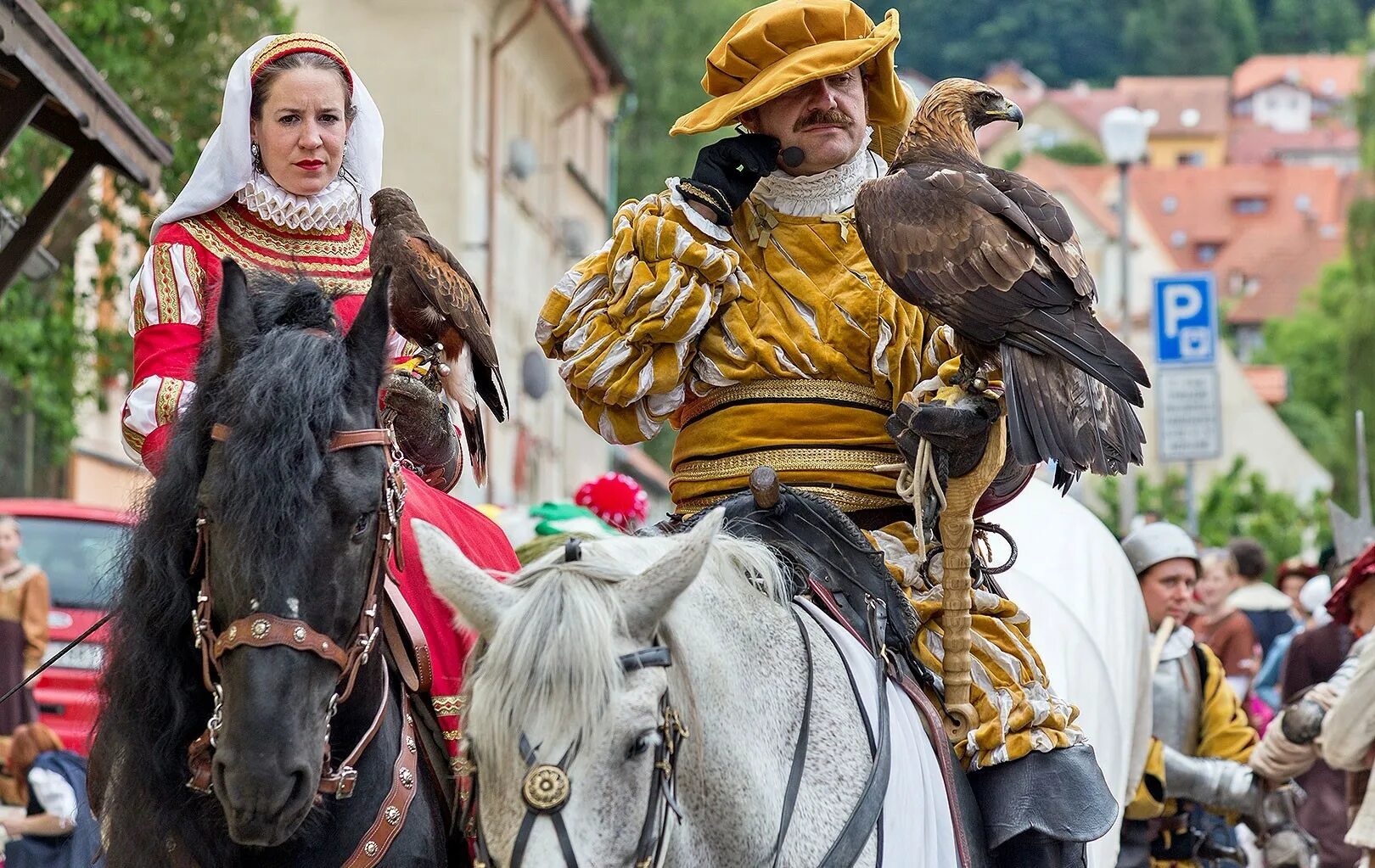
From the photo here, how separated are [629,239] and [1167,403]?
11.0m

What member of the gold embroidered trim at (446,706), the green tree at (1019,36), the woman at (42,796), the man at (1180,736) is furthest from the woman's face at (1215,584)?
the green tree at (1019,36)

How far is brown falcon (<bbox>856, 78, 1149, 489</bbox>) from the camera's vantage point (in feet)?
15.5

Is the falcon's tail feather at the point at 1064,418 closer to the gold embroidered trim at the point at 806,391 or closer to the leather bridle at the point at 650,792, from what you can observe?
the gold embroidered trim at the point at 806,391

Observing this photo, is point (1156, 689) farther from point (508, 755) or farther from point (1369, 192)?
point (1369, 192)

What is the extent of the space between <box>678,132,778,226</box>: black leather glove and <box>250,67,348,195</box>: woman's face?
83 cm

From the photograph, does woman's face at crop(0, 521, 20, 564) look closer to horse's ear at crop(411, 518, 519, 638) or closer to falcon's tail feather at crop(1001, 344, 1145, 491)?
falcon's tail feather at crop(1001, 344, 1145, 491)

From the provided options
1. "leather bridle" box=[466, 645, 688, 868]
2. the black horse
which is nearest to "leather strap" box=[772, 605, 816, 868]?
"leather bridle" box=[466, 645, 688, 868]

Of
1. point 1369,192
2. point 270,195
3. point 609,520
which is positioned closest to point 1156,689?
point 609,520

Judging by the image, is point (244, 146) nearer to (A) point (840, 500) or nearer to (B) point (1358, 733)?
(A) point (840, 500)

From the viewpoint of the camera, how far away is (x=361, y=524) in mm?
4305

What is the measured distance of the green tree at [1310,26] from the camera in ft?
564

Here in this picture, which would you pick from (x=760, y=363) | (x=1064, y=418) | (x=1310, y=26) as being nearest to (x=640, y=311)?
(x=760, y=363)

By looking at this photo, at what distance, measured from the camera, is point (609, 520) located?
10797 millimetres

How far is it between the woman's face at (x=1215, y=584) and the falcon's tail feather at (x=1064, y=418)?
8993 millimetres
